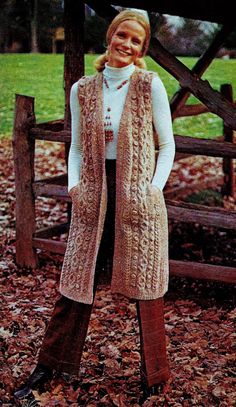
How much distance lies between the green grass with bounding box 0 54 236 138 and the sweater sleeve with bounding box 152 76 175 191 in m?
9.22

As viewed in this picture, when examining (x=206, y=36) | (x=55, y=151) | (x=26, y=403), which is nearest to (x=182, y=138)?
(x=26, y=403)

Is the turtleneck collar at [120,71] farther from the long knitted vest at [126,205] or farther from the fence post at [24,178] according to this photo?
the fence post at [24,178]

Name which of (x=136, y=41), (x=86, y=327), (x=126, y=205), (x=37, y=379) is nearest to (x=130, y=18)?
(x=136, y=41)

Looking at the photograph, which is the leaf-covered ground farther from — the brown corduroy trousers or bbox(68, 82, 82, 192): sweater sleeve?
bbox(68, 82, 82, 192): sweater sleeve

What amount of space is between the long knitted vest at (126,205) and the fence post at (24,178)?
7.75ft

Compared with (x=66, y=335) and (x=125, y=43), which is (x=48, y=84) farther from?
(x=125, y=43)

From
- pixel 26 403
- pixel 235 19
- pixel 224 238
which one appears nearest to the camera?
pixel 26 403

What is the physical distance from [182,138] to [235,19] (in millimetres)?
1719

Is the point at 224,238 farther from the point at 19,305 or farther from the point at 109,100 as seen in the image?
the point at 109,100

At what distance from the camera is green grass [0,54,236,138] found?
1309 centimetres

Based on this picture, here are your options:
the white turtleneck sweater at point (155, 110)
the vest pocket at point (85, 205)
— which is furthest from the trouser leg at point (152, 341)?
the white turtleneck sweater at point (155, 110)

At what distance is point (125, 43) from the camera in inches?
134

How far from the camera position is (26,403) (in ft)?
12.5

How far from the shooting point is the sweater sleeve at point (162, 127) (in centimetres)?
342
